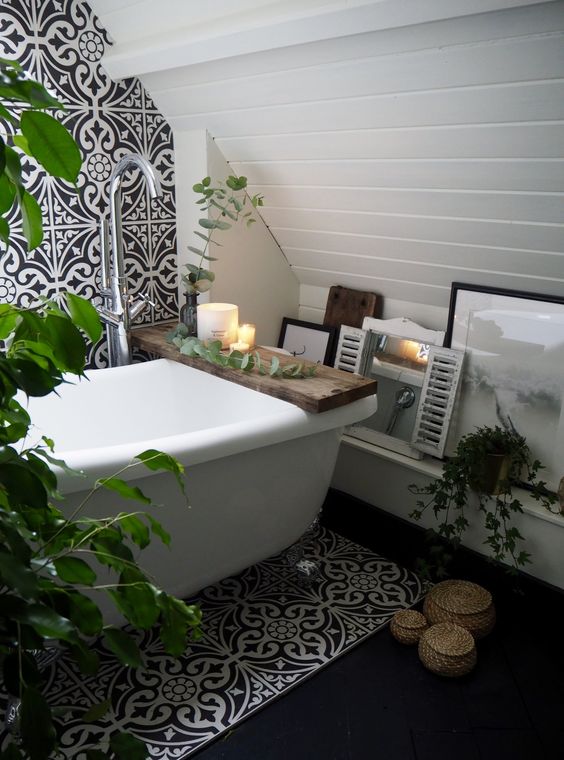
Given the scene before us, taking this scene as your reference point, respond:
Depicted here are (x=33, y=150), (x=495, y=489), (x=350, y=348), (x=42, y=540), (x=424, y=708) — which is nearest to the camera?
(x=33, y=150)

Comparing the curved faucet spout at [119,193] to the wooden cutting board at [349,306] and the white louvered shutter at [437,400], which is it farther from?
the white louvered shutter at [437,400]

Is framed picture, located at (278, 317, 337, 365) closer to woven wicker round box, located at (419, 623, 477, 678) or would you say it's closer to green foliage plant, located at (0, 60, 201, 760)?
woven wicker round box, located at (419, 623, 477, 678)

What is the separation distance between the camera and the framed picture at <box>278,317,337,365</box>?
111 inches

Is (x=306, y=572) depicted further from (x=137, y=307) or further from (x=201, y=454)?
(x=137, y=307)

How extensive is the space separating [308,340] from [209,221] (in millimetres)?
696

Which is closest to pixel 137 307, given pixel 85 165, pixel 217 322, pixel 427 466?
pixel 217 322

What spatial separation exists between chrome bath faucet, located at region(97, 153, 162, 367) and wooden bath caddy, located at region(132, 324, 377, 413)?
0.13 meters

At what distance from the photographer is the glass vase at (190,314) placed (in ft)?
8.30

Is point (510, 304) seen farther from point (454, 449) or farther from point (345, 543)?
point (345, 543)

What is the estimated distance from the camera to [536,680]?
1944 mm

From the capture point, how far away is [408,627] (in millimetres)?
2062

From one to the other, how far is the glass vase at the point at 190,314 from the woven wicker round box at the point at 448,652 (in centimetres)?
128

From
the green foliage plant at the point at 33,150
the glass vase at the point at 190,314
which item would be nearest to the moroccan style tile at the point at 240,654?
the glass vase at the point at 190,314

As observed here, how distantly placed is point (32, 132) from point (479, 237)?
182 centimetres
